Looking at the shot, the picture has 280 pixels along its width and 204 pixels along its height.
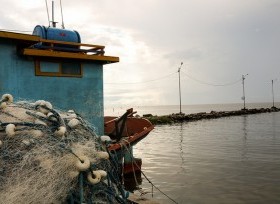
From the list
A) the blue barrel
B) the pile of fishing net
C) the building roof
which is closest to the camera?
the pile of fishing net

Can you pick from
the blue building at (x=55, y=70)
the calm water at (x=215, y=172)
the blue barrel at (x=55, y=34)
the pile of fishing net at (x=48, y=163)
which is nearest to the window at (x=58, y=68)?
the blue building at (x=55, y=70)

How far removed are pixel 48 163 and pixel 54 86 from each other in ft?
25.2

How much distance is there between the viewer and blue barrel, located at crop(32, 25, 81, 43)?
43.1ft

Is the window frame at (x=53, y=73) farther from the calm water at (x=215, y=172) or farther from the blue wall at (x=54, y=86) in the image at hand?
the calm water at (x=215, y=172)

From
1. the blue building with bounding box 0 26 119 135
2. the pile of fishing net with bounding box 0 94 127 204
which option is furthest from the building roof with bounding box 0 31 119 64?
the pile of fishing net with bounding box 0 94 127 204

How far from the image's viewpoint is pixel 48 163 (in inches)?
198

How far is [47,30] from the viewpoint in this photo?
13.2 meters

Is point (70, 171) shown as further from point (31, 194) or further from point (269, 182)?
point (269, 182)

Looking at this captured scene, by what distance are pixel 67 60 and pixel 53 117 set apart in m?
7.25

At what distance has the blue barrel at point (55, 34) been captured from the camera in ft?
43.1

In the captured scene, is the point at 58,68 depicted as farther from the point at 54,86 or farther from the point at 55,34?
the point at 55,34

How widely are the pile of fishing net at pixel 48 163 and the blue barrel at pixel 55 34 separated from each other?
7.84m

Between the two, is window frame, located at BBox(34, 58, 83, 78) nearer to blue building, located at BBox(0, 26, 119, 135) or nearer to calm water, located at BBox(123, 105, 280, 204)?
blue building, located at BBox(0, 26, 119, 135)

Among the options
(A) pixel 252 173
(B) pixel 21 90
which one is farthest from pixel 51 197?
(A) pixel 252 173
